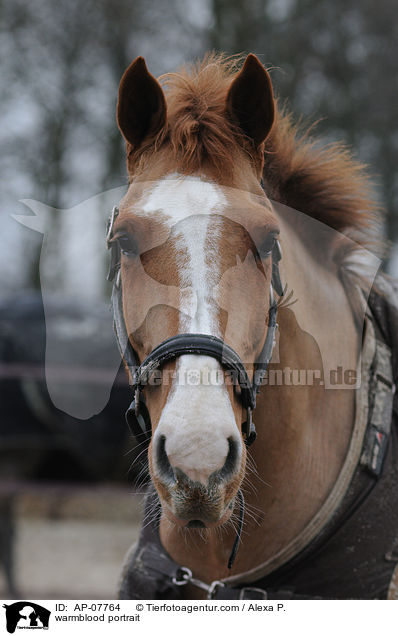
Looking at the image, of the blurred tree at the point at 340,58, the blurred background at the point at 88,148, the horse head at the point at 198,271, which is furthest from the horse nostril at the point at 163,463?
the blurred tree at the point at 340,58

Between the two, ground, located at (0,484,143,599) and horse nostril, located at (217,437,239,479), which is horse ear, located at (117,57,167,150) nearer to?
horse nostril, located at (217,437,239,479)

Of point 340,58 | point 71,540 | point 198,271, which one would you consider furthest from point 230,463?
point 340,58

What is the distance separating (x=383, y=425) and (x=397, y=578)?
0.41 meters

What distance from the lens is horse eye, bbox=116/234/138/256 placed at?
1.40 metres

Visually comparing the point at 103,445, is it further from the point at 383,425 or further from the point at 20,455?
the point at 383,425

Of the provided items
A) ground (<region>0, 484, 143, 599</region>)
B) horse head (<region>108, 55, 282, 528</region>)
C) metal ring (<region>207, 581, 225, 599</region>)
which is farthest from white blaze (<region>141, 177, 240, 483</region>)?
ground (<region>0, 484, 143, 599</region>)

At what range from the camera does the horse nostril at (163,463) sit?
115 centimetres

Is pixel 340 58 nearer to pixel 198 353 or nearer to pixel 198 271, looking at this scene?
pixel 198 271

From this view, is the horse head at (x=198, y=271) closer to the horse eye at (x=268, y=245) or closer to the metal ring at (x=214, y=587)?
the horse eye at (x=268, y=245)

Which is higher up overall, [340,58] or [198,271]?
[340,58]
